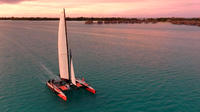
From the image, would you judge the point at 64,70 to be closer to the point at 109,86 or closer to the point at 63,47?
the point at 63,47

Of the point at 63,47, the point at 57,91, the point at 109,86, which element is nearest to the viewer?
the point at 57,91

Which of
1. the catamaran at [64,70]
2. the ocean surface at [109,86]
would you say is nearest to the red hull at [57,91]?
the catamaran at [64,70]

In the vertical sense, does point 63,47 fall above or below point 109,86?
above

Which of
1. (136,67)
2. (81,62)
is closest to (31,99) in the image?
(81,62)

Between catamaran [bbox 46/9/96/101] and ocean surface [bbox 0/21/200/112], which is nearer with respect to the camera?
ocean surface [bbox 0/21/200/112]

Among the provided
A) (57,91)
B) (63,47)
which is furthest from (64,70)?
(63,47)

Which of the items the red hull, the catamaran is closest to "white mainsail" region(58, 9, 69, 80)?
the catamaran

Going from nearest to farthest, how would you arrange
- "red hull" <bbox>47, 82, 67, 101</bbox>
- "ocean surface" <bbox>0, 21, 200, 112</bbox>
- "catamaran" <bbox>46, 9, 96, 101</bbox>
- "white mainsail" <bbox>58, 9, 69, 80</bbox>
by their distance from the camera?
"ocean surface" <bbox>0, 21, 200, 112</bbox> → "red hull" <bbox>47, 82, 67, 101</bbox> → "white mainsail" <bbox>58, 9, 69, 80</bbox> → "catamaran" <bbox>46, 9, 96, 101</bbox>

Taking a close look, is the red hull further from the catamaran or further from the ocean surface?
the ocean surface

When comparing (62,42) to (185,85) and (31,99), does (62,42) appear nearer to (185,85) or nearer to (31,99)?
(31,99)
